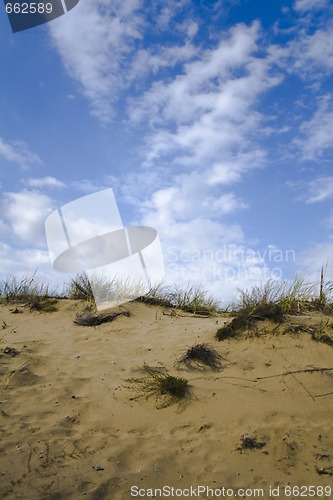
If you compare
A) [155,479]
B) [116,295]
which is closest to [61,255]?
[116,295]

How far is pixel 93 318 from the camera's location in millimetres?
7262

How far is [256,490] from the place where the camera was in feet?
10.00

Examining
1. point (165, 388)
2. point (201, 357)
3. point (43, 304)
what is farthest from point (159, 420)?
point (43, 304)

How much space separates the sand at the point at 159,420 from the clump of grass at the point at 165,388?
109 mm

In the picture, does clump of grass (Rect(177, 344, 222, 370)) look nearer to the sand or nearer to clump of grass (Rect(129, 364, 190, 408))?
the sand

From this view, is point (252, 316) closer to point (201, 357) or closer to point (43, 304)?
point (201, 357)

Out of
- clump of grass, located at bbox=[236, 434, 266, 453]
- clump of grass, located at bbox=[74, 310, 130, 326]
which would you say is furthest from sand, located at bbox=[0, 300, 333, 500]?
clump of grass, located at bbox=[74, 310, 130, 326]

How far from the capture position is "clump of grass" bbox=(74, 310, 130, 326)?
7.19 meters

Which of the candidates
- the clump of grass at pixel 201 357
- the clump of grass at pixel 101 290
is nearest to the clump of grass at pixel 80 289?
the clump of grass at pixel 101 290

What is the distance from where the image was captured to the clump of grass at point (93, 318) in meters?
7.19

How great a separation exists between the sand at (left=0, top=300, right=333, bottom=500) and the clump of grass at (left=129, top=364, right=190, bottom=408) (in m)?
0.11

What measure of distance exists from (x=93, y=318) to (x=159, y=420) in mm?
3468

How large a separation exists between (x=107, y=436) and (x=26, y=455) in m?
0.79

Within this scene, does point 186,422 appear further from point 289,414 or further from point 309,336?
point 309,336
